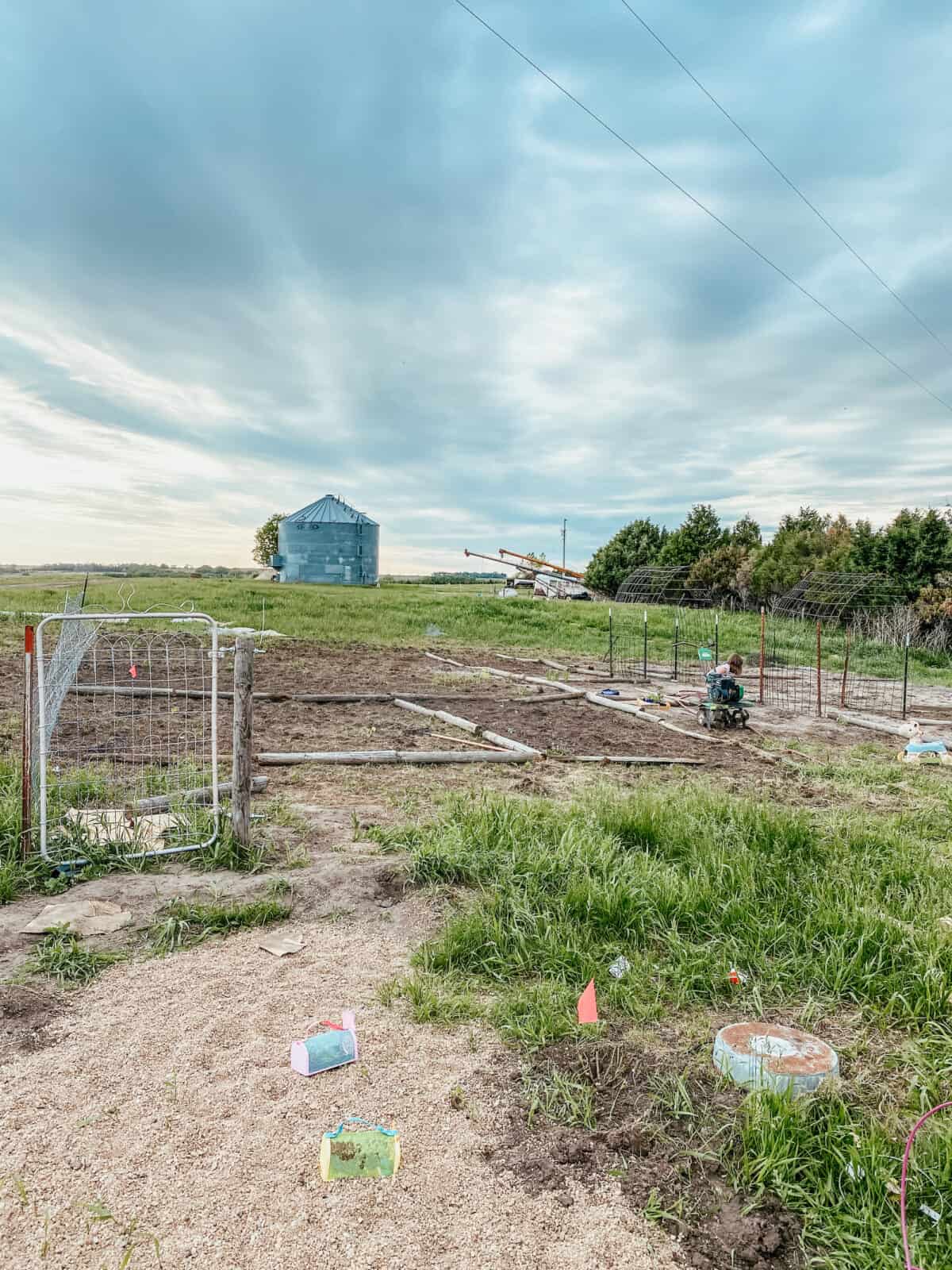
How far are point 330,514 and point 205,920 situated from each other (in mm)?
46969

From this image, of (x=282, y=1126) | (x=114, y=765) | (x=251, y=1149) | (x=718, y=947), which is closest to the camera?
(x=251, y=1149)

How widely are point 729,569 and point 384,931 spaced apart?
33840 mm

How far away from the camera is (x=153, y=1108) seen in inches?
112

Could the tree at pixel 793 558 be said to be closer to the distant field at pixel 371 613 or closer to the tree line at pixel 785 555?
the tree line at pixel 785 555

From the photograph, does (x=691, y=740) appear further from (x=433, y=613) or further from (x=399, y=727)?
(x=433, y=613)

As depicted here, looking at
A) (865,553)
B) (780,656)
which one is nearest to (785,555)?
(865,553)

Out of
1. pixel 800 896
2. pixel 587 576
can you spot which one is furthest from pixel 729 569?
pixel 800 896

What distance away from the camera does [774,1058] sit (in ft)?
9.78

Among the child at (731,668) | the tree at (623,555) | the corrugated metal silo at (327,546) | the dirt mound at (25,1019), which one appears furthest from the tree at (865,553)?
the corrugated metal silo at (327,546)

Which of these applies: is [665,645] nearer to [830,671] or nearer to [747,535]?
[830,671]

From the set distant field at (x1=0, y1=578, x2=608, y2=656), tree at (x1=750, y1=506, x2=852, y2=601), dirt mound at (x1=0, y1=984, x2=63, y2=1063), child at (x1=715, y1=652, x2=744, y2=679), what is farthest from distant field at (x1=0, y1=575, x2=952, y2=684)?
dirt mound at (x1=0, y1=984, x2=63, y2=1063)

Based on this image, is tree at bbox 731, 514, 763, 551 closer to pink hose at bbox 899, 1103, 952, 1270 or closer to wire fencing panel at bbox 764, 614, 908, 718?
wire fencing panel at bbox 764, 614, 908, 718

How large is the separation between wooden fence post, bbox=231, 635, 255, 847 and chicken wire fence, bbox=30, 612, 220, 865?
0.17 metres

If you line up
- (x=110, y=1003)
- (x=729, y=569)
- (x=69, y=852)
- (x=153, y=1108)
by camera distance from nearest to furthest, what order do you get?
(x=153, y=1108), (x=110, y=1003), (x=69, y=852), (x=729, y=569)
